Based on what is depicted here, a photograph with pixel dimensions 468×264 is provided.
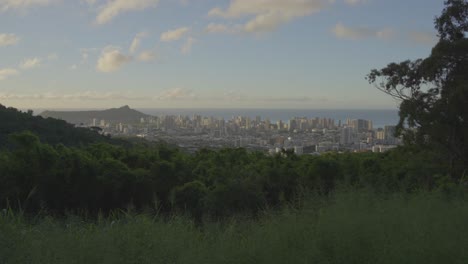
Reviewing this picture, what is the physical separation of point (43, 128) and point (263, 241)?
22754 mm

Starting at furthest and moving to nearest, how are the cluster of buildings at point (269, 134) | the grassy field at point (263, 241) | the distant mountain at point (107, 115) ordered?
1. the distant mountain at point (107, 115)
2. the cluster of buildings at point (269, 134)
3. the grassy field at point (263, 241)

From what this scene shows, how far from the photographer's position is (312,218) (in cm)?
553

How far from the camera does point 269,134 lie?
38844mm

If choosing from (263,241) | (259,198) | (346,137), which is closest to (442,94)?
(259,198)

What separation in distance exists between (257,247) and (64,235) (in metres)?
1.78

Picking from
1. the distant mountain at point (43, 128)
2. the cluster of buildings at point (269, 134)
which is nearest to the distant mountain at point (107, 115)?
the cluster of buildings at point (269, 134)

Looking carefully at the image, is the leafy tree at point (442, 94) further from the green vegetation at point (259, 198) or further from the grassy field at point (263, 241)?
the grassy field at point (263, 241)

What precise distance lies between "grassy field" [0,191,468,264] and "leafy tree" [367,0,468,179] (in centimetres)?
700

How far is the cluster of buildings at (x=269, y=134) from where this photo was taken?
2681 cm

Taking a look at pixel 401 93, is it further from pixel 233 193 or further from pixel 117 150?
pixel 117 150

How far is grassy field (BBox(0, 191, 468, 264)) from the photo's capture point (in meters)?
4.04

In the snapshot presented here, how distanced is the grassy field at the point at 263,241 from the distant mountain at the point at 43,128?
17593 millimetres

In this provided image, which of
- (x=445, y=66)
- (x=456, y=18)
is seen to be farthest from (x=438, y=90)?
(x=456, y=18)

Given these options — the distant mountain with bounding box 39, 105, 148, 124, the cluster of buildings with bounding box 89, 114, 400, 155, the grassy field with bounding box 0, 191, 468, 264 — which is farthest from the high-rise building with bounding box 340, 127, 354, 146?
the distant mountain with bounding box 39, 105, 148, 124
